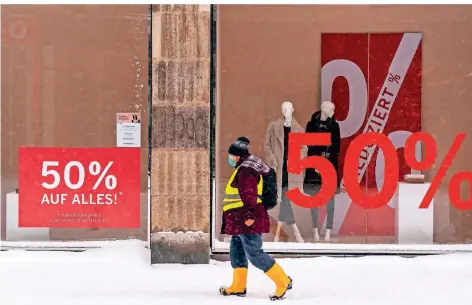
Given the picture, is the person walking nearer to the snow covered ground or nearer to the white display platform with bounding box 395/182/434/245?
the snow covered ground

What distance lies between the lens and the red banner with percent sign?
1039 centimetres

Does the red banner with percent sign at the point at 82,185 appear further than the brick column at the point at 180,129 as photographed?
Yes

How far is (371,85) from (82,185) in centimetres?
433

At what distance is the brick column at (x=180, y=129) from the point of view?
9.79 meters

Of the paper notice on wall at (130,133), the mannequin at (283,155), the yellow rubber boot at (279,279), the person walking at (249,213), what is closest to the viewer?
the person walking at (249,213)

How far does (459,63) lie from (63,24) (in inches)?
224

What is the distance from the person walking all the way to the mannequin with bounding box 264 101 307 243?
252 cm

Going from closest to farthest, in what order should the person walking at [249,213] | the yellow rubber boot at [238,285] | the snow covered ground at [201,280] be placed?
the person walking at [249,213], the snow covered ground at [201,280], the yellow rubber boot at [238,285]

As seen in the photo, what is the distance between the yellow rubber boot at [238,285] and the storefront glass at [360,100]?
7.65 ft

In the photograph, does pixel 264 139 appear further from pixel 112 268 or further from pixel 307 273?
pixel 112 268

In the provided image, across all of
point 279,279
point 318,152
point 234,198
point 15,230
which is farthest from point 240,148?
point 15,230

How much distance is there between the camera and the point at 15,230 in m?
10.5

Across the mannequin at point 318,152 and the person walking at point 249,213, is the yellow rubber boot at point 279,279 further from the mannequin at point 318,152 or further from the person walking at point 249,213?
the mannequin at point 318,152

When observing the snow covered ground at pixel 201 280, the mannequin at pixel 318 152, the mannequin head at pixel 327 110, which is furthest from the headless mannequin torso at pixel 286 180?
the snow covered ground at pixel 201 280
